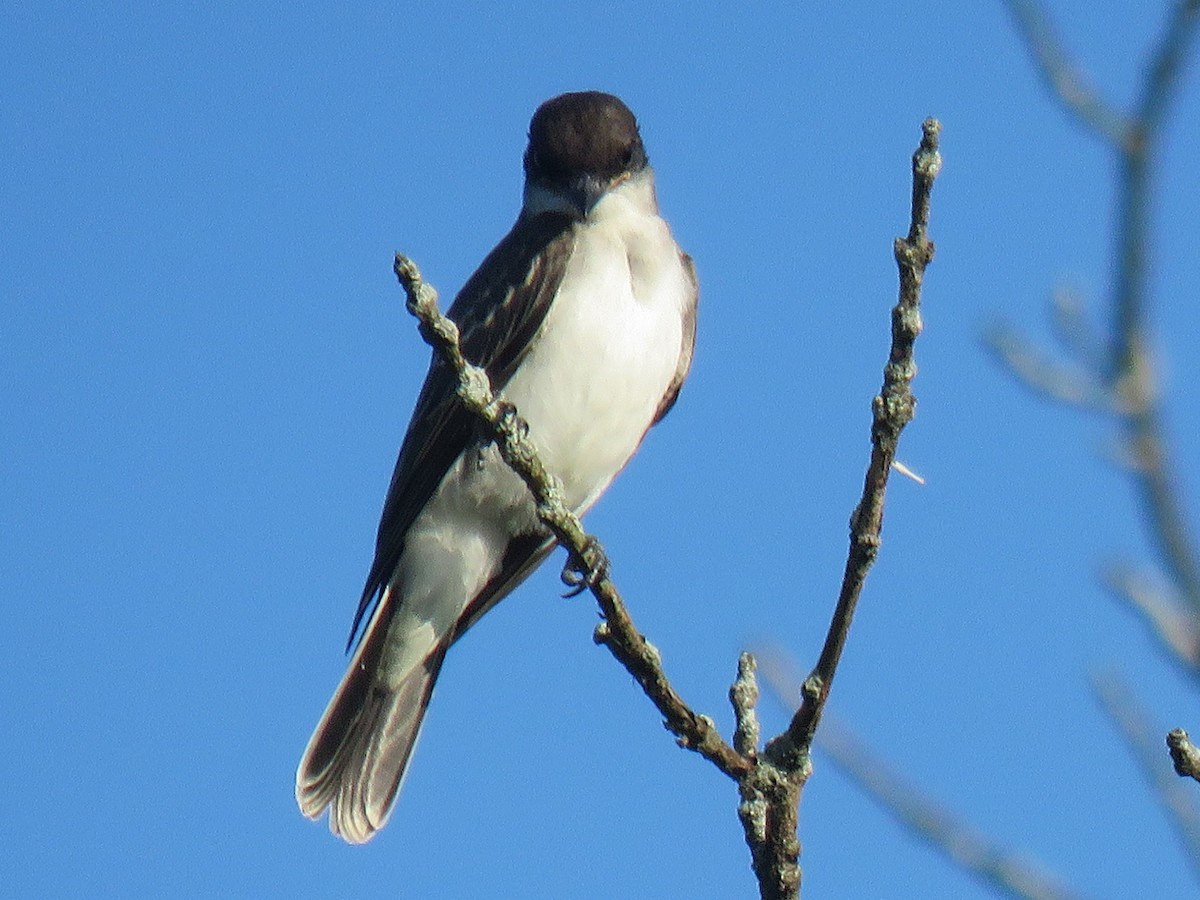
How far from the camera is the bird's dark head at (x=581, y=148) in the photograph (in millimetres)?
6309

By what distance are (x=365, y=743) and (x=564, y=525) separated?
268cm

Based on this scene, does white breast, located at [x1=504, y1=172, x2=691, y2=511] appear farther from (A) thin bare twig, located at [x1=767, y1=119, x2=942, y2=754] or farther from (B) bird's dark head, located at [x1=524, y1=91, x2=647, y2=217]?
(A) thin bare twig, located at [x1=767, y1=119, x2=942, y2=754]

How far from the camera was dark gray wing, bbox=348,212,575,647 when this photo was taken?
5801 millimetres

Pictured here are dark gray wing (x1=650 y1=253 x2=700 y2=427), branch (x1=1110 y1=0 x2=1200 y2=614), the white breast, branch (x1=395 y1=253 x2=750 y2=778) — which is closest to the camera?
branch (x1=1110 y1=0 x2=1200 y2=614)

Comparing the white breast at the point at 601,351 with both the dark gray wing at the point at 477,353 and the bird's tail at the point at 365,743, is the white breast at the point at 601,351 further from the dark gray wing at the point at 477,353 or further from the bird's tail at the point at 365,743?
the bird's tail at the point at 365,743

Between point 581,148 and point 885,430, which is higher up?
point 581,148

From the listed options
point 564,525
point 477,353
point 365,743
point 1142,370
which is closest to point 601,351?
point 477,353

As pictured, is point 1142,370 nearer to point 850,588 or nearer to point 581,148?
point 850,588

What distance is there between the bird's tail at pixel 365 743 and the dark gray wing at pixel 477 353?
0.18m

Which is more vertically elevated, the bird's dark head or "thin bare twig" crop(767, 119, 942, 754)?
the bird's dark head

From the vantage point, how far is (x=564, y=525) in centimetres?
367

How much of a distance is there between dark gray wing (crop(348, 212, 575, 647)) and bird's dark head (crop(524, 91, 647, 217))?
206 millimetres

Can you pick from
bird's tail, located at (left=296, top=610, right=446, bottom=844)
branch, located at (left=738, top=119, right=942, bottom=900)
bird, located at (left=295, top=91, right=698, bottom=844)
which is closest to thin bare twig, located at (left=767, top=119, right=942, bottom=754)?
branch, located at (left=738, top=119, right=942, bottom=900)

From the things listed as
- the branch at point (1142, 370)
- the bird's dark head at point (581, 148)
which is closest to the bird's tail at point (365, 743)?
the bird's dark head at point (581, 148)
